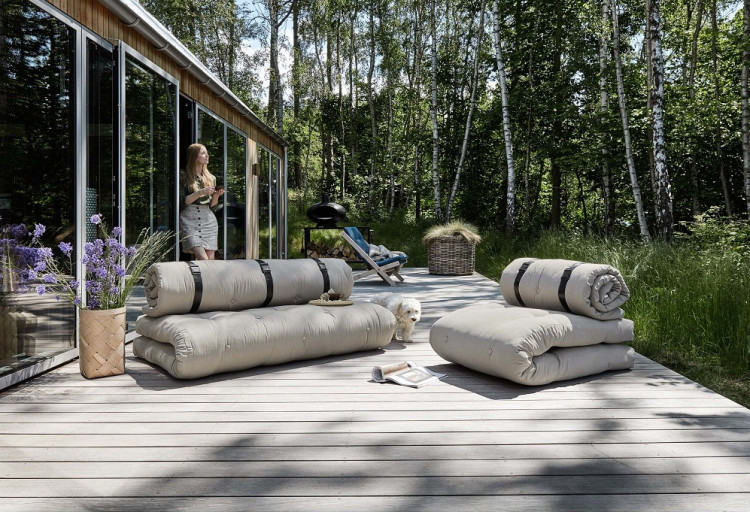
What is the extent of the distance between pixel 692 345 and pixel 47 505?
3947 mm

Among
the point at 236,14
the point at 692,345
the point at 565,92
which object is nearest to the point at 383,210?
the point at 565,92

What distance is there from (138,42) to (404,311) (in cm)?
297

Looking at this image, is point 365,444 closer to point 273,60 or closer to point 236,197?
point 236,197

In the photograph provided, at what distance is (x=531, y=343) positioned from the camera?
3.01 m

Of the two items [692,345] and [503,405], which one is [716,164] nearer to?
[692,345]

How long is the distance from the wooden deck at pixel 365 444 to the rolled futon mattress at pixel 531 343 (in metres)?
0.10

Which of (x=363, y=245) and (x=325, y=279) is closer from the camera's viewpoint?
(x=325, y=279)

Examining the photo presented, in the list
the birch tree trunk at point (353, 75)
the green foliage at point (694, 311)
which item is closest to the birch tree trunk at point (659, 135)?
the green foliage at point (694, 311)

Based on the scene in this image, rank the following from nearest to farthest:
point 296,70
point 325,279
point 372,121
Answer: point 325,279 < point 296,70 < point 372,121

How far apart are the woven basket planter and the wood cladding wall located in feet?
6.08

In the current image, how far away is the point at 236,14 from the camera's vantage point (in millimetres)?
18344

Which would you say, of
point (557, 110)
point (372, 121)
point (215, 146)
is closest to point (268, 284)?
point (215, 146)

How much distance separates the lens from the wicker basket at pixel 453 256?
9.41m

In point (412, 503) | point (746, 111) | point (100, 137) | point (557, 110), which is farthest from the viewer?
point (557, 110)
